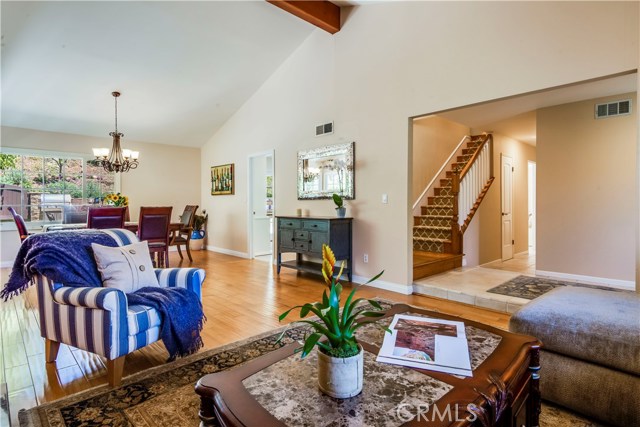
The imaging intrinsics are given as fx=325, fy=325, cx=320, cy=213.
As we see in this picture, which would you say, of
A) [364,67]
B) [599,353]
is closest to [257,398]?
[599,353]

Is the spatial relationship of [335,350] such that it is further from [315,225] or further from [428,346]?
[315,225]

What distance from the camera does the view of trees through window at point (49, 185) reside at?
221 inches

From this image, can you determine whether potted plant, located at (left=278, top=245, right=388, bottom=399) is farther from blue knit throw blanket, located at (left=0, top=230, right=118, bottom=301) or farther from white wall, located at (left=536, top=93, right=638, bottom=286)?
white wall, located at (left=536, top=93, right=638, bottom=286)

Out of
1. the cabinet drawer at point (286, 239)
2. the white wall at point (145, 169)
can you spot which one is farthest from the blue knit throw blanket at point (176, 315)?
the white wall at point (145, 169)

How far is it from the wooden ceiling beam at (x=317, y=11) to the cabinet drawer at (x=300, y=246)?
3.03 m

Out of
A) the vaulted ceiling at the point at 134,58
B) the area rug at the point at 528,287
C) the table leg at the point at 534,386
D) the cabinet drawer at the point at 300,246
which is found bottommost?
the area rug at the point at 528,287

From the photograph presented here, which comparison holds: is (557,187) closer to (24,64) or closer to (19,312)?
(19,312)

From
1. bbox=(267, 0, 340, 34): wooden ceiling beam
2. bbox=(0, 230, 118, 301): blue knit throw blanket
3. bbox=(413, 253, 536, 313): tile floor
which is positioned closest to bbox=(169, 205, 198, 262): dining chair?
bbox=(0, 230, 118, 301): blue knit throw blanket

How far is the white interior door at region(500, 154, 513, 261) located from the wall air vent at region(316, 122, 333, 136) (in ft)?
11.2

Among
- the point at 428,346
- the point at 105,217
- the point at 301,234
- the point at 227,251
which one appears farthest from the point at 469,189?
the point at 105,217

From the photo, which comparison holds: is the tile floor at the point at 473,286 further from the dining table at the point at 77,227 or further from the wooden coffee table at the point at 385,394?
the dining table at the point at 77,227

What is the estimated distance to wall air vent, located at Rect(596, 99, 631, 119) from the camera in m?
4.09

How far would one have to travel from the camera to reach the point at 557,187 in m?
4.54

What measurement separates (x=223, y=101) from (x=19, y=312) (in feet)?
14.8
